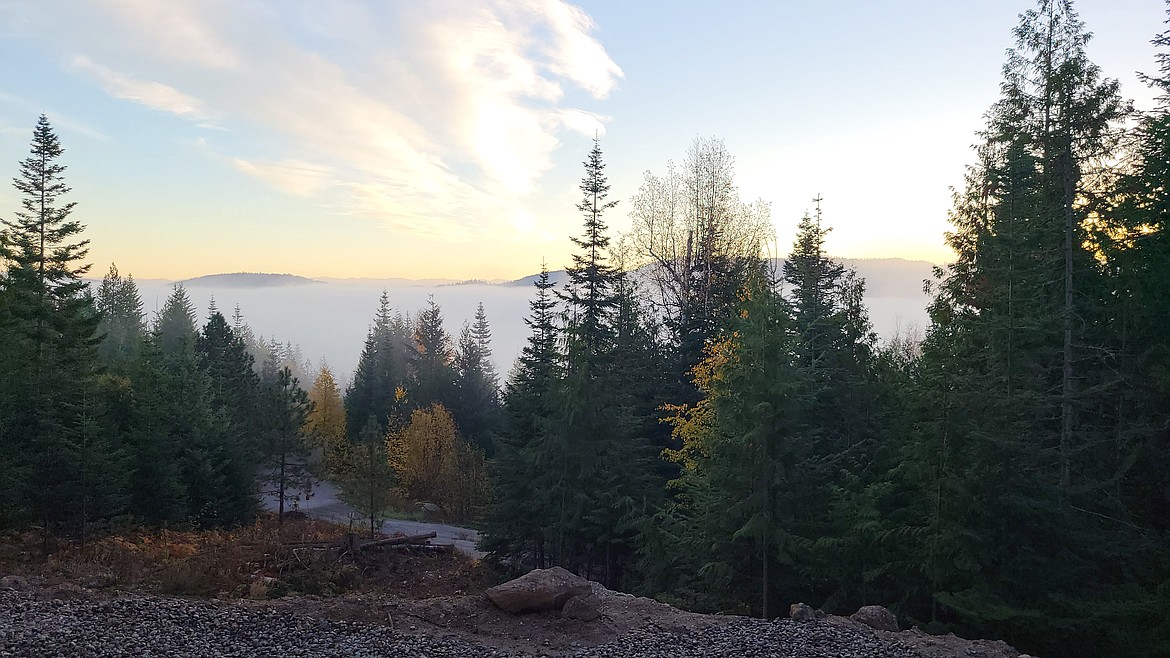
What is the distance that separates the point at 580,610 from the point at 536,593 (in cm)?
84

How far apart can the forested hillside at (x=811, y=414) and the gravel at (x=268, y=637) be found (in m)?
3.90

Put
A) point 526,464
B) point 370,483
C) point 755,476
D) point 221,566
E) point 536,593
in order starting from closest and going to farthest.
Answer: point 536,593
point 755,476
point 221,566
point 526,464
point 370,483

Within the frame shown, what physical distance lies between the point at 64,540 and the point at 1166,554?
28.7 m

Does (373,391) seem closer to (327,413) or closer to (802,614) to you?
(327,413)

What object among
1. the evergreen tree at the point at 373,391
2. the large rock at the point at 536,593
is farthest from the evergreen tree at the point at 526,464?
the evergreen tree at the point at 373,391

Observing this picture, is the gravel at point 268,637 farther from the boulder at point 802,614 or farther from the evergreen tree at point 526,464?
the evergreen tree at point 526,464

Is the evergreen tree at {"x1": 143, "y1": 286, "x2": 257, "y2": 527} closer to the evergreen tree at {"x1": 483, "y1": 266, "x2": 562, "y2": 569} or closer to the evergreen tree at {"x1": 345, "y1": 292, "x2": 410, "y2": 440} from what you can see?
the evergreen tree at {"x1": 483, "y1": 266, "x2": 562, "y2": 569}

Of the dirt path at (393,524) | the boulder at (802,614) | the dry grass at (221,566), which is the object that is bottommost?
the dirt path at (393,524)

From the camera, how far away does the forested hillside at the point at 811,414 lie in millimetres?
12469

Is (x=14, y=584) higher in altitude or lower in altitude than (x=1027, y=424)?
lower

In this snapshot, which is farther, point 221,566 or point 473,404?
point 473,404

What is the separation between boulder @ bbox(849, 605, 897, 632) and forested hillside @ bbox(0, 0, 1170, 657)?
1.69m

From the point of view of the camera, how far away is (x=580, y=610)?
35.0ft

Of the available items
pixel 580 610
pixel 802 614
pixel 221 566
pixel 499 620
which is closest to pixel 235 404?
pixel 221 566
